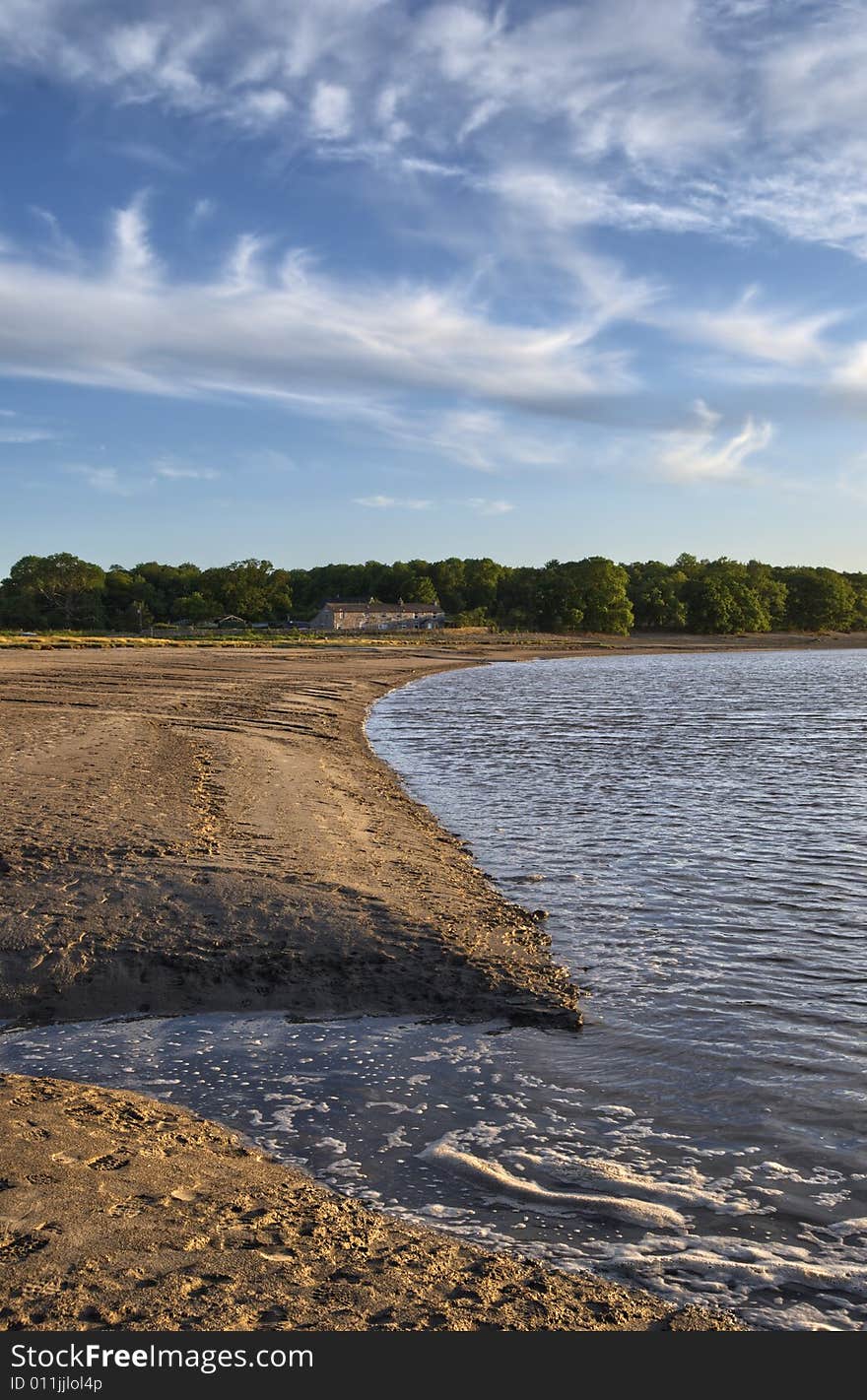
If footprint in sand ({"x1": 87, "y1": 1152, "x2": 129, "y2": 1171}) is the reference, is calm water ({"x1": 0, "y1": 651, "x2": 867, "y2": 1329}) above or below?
below

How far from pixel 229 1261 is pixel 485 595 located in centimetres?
18018

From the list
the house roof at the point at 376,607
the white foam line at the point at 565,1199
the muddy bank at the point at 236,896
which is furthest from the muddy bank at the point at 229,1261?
the house roof at the point at 376,607

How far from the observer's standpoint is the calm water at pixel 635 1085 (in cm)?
468

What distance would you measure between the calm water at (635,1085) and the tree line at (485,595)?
152 meters


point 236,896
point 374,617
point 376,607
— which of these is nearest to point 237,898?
point 236,896

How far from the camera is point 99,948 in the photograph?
806 cm

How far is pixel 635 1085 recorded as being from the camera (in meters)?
6.36

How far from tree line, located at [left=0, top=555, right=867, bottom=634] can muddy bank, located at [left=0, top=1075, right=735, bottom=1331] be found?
15819 cm

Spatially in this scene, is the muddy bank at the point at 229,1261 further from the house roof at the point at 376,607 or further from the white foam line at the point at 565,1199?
the house roof at the point at 376,607

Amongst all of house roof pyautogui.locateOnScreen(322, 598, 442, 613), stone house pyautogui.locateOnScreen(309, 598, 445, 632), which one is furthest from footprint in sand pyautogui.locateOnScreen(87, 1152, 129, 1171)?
house roof pyautogui.locateOnScreen(322, 598, 442, 613)

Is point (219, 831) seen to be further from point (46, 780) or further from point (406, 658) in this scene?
point (406, 658)

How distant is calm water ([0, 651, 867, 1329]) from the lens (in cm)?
468

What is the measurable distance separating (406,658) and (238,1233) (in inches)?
3153

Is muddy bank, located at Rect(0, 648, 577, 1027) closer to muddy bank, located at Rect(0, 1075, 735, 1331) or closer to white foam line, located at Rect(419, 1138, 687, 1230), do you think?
white foam line, located at Rect(419, 1138, 687, 1230)
